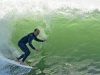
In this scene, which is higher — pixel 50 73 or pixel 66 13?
pixel 66 13

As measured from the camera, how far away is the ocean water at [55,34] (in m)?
9.12

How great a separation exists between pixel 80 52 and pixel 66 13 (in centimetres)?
348

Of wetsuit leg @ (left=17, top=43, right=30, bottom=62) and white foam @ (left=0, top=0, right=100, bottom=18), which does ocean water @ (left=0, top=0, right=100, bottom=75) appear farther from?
wetsuit leg @ (left=17, top=43, right=30, bottom=62)

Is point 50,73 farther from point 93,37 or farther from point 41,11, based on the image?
point 41,11

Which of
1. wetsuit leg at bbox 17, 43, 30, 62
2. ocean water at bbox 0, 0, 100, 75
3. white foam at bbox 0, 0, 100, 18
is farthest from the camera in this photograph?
white foam at bbox 0, 0, 100, 18

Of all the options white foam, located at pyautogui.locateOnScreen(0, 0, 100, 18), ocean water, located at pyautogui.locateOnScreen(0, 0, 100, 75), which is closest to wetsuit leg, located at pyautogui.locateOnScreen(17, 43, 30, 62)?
ocean water, located at pyautogui.locateOnScreen(0, 0, 100, 75)

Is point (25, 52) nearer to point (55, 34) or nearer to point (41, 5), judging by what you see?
point (55, 34)

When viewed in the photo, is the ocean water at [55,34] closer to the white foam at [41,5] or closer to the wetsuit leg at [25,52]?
the white foam at [41,5]

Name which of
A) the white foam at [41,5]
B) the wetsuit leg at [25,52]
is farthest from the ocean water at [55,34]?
the wetsuit leg at [25,52]

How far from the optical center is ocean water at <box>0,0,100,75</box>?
359 inches

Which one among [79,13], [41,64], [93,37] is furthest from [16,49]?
[79,13]

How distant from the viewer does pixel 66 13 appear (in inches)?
514

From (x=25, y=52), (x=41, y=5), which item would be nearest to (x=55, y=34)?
(x=25, y=52)

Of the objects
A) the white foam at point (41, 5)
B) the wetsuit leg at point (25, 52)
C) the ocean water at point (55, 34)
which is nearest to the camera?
the ocean water at point (55, 34)
